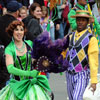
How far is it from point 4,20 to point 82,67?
7.60ft

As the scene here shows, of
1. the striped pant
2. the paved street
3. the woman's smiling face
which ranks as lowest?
the paved street

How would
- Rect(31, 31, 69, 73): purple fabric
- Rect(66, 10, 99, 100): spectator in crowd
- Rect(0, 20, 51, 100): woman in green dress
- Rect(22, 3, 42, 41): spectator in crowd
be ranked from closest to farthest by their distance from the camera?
1. Rect(31, 31, 69, 73): purple fabric
2. Rect(0, 20, 51, 100): woman in green dress
3. Rect(66, 10, 99, 100): spectator in crowd
4. Rect(22, 3, 42, 41): spectator in crowd

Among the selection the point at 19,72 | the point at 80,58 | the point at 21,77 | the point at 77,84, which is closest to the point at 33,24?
the point at 80,58

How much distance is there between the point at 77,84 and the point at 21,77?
0.88m

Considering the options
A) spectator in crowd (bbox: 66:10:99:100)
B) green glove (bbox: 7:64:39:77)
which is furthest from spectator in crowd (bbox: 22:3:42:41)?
green glove (bbox: 7:64:39:77)

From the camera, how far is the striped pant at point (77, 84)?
667 centimetres

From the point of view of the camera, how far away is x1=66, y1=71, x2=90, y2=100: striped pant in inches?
263

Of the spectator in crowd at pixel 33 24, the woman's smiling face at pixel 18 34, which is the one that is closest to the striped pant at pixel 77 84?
the woman's smiling face at pixel 18 34

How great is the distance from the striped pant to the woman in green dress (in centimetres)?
52

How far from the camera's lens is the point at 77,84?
6.71 m

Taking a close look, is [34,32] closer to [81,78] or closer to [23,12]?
[81,78]

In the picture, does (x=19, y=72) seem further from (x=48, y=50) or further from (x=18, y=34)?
(x=18, y=34)

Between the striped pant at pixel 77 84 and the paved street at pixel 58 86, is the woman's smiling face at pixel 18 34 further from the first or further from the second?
the paved street at pixel 58 86

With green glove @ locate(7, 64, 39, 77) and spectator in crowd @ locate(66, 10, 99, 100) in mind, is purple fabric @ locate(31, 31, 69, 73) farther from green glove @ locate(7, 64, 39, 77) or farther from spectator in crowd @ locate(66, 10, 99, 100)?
spectator in crowd @ locate(66, 10, 99, 100)
